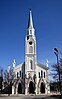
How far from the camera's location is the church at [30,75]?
3099 inches

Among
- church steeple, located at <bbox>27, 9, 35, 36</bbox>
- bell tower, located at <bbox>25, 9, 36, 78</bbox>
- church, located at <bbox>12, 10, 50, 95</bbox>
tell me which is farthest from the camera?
church steeple, located at <bbox>27, 9, 35, 36</bbox>

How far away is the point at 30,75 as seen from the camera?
8006 cm

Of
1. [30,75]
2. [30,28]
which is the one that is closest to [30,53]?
[30,75]

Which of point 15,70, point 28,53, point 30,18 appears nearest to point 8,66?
point 15,70

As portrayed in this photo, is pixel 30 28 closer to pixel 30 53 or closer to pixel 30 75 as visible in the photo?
pixel 30 53

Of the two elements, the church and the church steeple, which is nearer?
the church

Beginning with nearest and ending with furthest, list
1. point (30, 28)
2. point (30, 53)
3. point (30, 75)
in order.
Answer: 1. point (30, 75)
2. point (30, 53)
3. point (30, 28)

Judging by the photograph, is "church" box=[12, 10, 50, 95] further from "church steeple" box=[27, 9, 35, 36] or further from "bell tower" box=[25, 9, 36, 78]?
"church steeple" box=[27, 9, 35, 36]

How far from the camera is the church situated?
3099 inches

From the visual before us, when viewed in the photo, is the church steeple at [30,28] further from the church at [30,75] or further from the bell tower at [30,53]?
the church at [30,75]

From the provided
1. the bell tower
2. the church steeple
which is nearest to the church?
the bell tower

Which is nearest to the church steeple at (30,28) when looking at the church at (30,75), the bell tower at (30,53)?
the bell tower at (30,53)

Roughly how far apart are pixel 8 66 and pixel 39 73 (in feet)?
39.2

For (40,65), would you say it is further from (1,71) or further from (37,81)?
(1,71)
